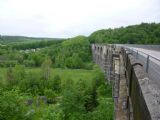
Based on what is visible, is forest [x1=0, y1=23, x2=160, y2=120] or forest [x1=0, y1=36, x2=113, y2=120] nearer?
forest [x1=0, y1=36, x2=113, y2=120]

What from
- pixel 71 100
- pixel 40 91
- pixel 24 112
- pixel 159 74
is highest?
pixel 159 74

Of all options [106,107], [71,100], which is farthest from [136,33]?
[106,107]

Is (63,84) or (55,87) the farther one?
(55,87)

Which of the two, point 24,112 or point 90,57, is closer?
point 24,112

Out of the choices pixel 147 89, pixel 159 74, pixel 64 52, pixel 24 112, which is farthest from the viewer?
pixel 64 52

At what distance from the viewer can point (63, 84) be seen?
184ft

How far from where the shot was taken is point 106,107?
24328 mm

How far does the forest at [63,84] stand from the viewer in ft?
68.7

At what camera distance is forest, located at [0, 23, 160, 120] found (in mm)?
20942

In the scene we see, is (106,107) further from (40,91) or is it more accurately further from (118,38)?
(118,38)

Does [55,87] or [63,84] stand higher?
[63,84]

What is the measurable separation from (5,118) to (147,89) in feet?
41.0

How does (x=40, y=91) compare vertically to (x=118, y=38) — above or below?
below

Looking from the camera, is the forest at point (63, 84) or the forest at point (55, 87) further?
the forest at point (63, 84)
